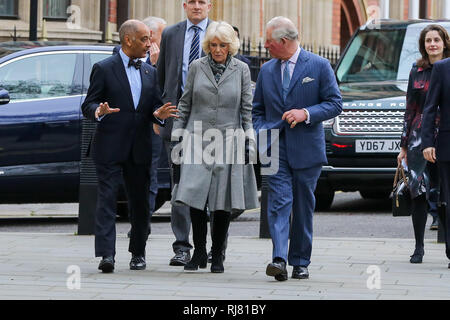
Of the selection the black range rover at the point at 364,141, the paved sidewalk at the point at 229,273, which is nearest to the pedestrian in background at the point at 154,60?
the paved sidewalk at the point at 229,273

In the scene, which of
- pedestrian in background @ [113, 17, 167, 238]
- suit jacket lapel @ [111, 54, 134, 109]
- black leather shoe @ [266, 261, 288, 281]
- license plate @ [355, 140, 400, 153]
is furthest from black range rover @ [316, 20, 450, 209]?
black leather shoe @ [266, 261, 288, 281]

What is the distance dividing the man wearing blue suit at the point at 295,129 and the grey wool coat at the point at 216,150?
17 cm

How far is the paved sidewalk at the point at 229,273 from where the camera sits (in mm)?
7539

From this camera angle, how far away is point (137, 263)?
28.7 feet

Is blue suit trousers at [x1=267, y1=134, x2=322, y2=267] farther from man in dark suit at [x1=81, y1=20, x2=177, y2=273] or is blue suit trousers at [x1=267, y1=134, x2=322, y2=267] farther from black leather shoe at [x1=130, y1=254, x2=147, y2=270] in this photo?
black leather shoe at [x1=130, y1=254, x2=147, y2=270]

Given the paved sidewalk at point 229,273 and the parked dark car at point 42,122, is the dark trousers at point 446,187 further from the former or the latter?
the parked dark car at point 42,122

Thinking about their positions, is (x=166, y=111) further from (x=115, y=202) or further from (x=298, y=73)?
(x=298, y=73)

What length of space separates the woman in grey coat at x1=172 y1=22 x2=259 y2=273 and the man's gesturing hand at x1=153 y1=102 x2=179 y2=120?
0.10m

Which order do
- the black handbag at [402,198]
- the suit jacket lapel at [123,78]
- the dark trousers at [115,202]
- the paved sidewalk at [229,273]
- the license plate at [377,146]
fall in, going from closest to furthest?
the paved sidewalk at [229,273], the dark trousers at [115,202], the suit jacket lapel at [123,78], the black handbag at [402,198], the license plate at [377,146]

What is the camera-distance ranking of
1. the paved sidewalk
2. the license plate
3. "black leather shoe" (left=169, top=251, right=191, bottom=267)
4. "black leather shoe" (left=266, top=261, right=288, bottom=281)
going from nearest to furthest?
the paved sidewalk < "black leather shoe" (left=266, top=261, right=288, bottom=281) < "black leather shoe" (left=169, top=251, right=191, bottom=267) < the license plate

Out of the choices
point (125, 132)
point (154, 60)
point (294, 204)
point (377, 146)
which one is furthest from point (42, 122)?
point (294, 204)

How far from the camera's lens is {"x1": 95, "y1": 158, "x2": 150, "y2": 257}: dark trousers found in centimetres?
854

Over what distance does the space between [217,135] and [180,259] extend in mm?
1111
